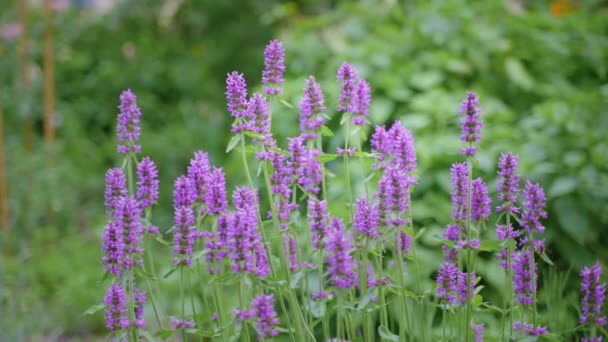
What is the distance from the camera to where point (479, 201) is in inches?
52.3

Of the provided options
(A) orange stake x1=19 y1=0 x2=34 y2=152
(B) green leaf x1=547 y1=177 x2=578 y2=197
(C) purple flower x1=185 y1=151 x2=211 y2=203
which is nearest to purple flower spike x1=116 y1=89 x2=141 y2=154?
(C) purple flower x1=185 y1=151 x2=211 y2=203

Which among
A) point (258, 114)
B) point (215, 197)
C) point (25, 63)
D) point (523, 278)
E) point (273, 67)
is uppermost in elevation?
point (25, 63)

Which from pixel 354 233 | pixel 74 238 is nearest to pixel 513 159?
pixel 354 233

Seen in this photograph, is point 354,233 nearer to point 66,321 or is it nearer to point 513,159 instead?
point 513,159

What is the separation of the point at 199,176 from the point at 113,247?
219mm

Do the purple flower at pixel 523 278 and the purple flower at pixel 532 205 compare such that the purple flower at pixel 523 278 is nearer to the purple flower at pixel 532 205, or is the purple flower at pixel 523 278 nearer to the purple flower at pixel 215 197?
the purple flower at pixel 532 205

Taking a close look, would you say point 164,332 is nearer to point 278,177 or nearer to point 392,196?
point 278,177

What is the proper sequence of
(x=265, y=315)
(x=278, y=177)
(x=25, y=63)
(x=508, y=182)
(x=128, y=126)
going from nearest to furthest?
(x=265, y=315), (x=508, y=182), (x=278, y=177), (x=128, y=126), (x=25, y=63)

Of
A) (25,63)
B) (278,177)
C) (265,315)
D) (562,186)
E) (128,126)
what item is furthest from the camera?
(25,63)

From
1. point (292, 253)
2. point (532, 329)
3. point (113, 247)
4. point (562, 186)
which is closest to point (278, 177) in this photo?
point (292, 253)

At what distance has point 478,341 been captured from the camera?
4.63 feet

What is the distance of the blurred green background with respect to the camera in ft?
9.64

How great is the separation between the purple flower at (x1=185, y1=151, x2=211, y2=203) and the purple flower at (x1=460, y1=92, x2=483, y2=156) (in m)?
0.52

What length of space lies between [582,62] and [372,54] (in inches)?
49.0
